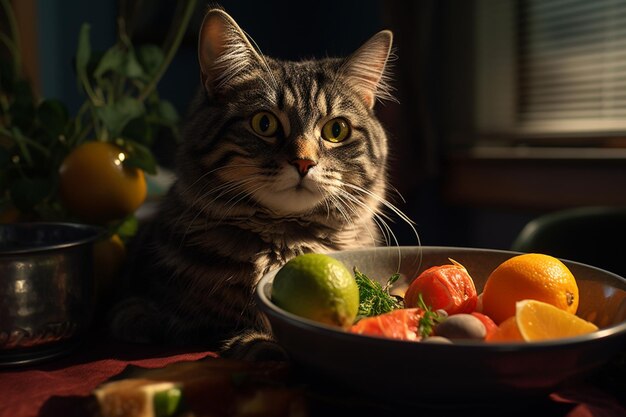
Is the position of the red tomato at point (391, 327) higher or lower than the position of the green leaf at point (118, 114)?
lower

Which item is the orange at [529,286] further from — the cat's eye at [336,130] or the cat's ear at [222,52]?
the cat's ear at [222,52]

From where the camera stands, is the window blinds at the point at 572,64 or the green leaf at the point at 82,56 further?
the window blinds at the point at 572,64

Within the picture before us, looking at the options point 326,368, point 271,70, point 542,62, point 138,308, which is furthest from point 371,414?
point 542,62

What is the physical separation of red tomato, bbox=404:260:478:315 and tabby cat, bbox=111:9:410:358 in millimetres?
254

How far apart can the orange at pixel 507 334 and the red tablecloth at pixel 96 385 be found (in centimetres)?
6

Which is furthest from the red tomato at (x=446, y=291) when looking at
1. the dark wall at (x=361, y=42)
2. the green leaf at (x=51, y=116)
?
the dark wall at (x=361, y=42)

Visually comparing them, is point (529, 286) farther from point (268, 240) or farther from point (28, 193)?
point (28, 193)

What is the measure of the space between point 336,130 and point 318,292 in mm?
475

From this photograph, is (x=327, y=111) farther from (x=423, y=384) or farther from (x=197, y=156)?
(x=423, y=384)

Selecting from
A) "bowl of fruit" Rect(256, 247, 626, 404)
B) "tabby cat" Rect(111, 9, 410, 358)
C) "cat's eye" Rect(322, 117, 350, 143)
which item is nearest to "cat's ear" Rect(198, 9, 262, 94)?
"tabby cat" Rect(111, 9, 410, 358)

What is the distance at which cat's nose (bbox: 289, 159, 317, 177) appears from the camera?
884 millimetres

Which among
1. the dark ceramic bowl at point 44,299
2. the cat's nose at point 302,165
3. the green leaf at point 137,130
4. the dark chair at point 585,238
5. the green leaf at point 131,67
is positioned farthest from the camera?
the dark chair at point 585,238

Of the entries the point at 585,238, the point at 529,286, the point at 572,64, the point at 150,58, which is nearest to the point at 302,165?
the point at 529,286

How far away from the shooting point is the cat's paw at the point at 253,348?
0.69 meters
